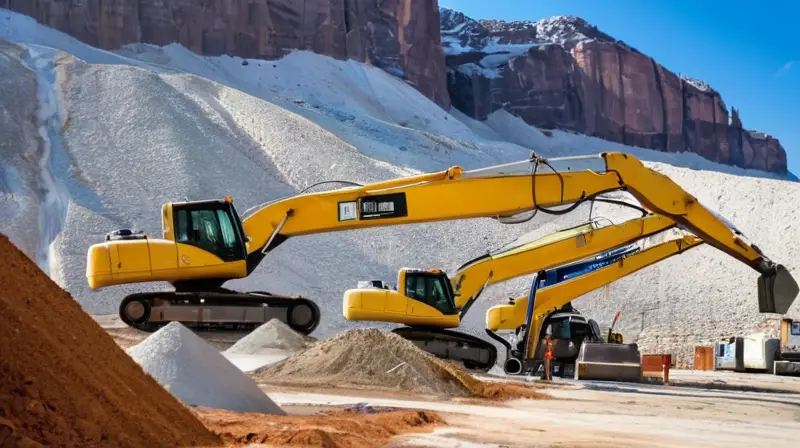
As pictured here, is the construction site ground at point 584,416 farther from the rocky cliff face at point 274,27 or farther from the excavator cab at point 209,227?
the rocky cliff face at point 274,27

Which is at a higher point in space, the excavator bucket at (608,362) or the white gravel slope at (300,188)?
the white gravel slope at (300,188)

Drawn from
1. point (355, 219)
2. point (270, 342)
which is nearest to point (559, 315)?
point (355, 219)

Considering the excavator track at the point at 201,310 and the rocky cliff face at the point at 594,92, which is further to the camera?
the rocky cliff face at the point at 594,92

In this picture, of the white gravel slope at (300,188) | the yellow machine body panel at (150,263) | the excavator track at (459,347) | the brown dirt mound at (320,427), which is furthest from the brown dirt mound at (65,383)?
the white gravel slope at (300,188)

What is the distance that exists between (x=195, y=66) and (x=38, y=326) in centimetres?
7781

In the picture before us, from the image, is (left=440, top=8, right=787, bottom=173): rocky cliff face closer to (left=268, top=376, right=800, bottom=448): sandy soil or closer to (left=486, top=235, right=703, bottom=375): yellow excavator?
(left=486, top=235, right=703, bottom=375): yellow excavator

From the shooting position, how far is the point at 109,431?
5145mm

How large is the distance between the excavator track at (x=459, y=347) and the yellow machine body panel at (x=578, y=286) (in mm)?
1524

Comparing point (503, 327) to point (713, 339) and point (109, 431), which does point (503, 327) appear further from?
point (109, 431)

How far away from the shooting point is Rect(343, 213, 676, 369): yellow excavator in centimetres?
2075

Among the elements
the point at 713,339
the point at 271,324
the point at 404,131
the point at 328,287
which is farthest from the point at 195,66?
the point at 271,324

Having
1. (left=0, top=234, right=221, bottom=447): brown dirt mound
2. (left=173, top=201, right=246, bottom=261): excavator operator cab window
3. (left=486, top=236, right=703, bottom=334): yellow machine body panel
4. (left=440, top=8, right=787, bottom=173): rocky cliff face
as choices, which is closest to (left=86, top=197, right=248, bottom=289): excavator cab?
(left=173, top=201, right=246, bottom=261): excavator operator cab window

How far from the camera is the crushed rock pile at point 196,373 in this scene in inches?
346

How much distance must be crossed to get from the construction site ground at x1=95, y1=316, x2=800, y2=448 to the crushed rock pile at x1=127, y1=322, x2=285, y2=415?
1.54 ft
